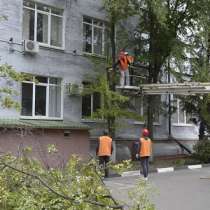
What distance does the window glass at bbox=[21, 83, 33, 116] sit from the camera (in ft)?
72.6

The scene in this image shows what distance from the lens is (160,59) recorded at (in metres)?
25.6

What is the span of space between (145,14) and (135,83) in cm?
357

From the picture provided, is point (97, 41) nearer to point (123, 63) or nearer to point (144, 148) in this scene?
point (123, 63)

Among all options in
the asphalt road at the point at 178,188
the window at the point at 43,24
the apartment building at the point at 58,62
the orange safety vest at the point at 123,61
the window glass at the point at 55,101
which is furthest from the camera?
the window glass at the point at 55,101

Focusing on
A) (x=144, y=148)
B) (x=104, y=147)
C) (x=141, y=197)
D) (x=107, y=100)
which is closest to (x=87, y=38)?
(x=107, y=100)

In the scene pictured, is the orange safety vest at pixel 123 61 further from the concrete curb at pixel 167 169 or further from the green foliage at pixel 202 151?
the green foliage at pixel 202 151

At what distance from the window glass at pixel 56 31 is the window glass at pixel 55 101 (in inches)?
79.4

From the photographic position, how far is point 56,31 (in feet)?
78.6

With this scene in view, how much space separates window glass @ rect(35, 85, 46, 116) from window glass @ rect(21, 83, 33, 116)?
389 mm

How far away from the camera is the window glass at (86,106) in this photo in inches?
984

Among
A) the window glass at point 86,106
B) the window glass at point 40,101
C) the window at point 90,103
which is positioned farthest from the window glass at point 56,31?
the window glass at point 86,106

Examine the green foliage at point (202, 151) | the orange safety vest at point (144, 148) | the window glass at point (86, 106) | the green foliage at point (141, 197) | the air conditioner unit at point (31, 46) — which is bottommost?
the green foliage at point (202, 151)

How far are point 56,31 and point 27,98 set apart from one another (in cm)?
361

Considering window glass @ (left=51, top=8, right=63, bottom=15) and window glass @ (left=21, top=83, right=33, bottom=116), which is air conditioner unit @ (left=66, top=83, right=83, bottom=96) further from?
window glass @ (left=51, top=8, right=63, bottom=15)
